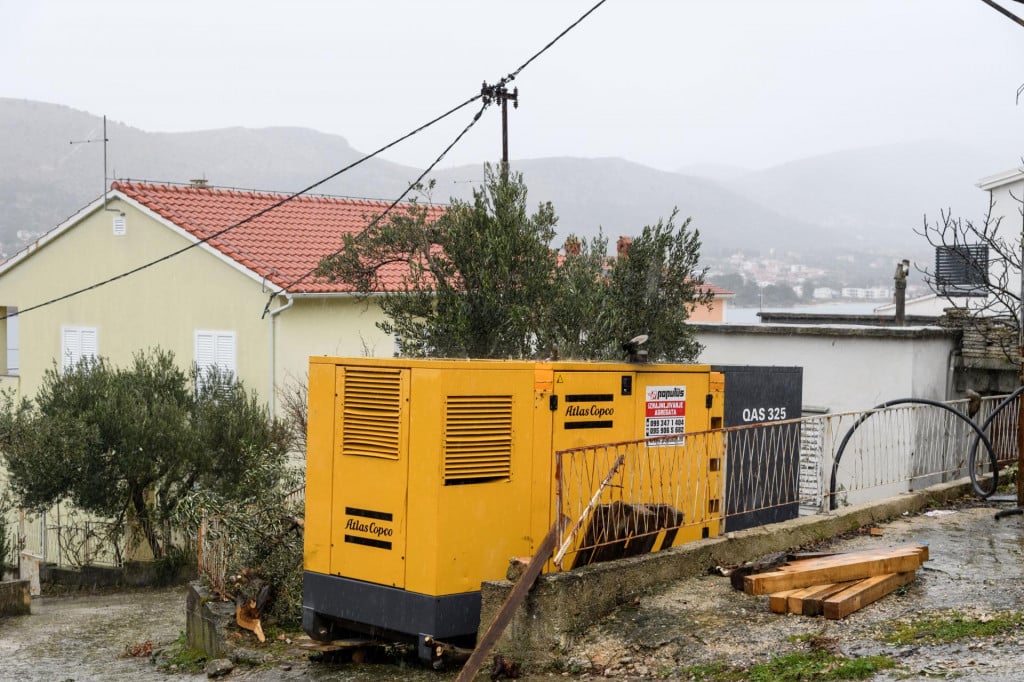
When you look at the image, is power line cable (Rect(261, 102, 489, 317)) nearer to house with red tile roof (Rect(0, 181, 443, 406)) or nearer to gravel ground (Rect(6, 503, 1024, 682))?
house with red tile roof (Rect(0, 181, 443, 406))

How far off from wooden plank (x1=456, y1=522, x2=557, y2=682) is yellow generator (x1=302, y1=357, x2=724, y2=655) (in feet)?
2.11

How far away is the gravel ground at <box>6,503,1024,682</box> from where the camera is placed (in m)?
7.01

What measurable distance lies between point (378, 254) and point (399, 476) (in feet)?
31.3

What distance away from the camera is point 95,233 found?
25062mm

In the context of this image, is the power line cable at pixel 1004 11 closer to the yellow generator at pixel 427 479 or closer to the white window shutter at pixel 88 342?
the yellow generator at pixel 427 479

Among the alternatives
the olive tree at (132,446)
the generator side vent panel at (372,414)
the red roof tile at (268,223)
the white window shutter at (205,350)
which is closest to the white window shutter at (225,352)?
the white window shutter at (205,350)

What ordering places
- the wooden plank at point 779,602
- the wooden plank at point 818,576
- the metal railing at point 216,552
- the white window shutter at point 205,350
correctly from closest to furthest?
1. the wooden plank at point 779,602
2. the wooden plank at point 818,576
3. the metal railing at point 216,552
4. the white window shutter at point 205,350

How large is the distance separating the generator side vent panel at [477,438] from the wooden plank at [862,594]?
8.27 ft

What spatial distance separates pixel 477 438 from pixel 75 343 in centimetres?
1951

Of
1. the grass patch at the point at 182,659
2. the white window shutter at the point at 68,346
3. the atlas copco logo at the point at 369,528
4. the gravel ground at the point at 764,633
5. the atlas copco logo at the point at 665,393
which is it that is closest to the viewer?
the gravel ground at the point at 764,633

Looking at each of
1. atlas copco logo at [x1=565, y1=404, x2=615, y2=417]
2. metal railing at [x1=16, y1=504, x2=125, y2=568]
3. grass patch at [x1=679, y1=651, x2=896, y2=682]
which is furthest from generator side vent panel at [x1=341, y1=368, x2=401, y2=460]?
metal railing at [x1=16, y1=504, x2=125, y2=568]

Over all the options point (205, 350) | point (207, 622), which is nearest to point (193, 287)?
point (205, 350)

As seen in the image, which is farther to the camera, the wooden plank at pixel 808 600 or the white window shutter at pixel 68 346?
the white window shutter at pixel 68 346

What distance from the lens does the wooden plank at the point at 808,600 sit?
25.7 feet
